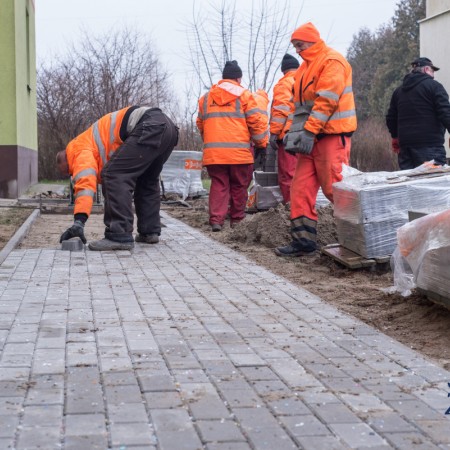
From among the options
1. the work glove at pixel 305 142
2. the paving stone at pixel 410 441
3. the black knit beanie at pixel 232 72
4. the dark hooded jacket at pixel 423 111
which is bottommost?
the paving stone at pixel 410 441

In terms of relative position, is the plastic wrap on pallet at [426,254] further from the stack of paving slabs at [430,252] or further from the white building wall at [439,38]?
the white building wall at [439,38]

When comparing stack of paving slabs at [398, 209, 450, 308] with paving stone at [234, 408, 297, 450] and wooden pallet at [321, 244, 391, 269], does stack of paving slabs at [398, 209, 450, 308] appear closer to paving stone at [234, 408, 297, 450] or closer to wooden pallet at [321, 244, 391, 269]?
wooden pallet at [321, 244, 391, 269]

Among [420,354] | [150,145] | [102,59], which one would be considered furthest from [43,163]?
[420,354]

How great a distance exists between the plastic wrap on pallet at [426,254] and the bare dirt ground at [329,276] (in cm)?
17

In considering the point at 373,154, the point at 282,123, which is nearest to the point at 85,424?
the point at 282,123

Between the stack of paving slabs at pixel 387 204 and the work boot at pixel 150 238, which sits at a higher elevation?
the stack of paving slabs at pixel 387 204

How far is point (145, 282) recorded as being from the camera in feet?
21.5

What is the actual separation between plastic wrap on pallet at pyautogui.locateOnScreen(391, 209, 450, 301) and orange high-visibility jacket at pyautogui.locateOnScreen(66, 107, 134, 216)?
3198 mm

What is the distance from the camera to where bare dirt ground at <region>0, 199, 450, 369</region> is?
5137 millimetres

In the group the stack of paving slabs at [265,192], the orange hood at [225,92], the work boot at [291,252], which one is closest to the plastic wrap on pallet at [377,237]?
the work boot at [291,252]

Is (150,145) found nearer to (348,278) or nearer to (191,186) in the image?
(348,278)

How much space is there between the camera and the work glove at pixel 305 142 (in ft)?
25.8

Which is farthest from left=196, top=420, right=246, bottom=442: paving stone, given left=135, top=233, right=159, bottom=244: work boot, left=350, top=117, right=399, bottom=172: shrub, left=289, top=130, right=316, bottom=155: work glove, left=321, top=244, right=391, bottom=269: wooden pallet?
left=350, top=117, right=399, bottom=172: shrub

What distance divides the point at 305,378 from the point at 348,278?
314 cm
